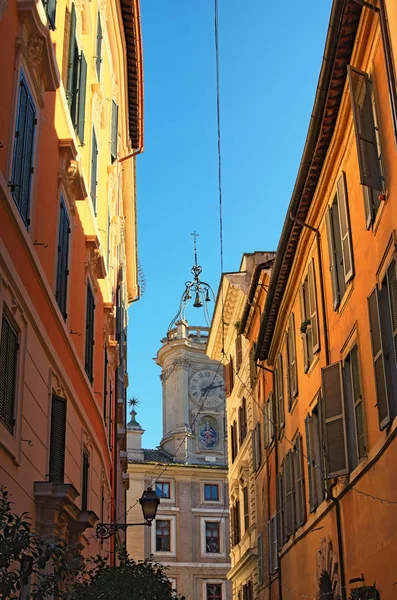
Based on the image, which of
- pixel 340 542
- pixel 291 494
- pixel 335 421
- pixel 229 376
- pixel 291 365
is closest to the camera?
pixel 335 421

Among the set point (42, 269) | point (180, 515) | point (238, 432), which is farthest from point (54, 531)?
point (180, 515)

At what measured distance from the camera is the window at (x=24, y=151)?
10164 mm

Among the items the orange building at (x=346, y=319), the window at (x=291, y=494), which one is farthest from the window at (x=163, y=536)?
the orange building at (x=346, y=319)

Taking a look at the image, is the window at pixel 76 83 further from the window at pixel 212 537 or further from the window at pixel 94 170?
the window at pixel 212 537

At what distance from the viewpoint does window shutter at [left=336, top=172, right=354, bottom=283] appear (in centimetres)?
1361

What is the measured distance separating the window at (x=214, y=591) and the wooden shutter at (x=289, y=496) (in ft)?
121

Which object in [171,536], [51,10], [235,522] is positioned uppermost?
[51,10]

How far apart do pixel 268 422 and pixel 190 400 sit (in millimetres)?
38486

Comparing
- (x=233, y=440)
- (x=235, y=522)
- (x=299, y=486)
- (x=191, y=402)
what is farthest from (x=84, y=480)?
(x=191, y=402)

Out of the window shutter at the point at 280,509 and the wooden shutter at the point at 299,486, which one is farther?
the window shutter at the point at 280,509

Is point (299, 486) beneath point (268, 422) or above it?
beneath

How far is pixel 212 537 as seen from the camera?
57.3 m

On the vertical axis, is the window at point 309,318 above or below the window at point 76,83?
below

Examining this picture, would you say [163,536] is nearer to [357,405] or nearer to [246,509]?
[246,509]
